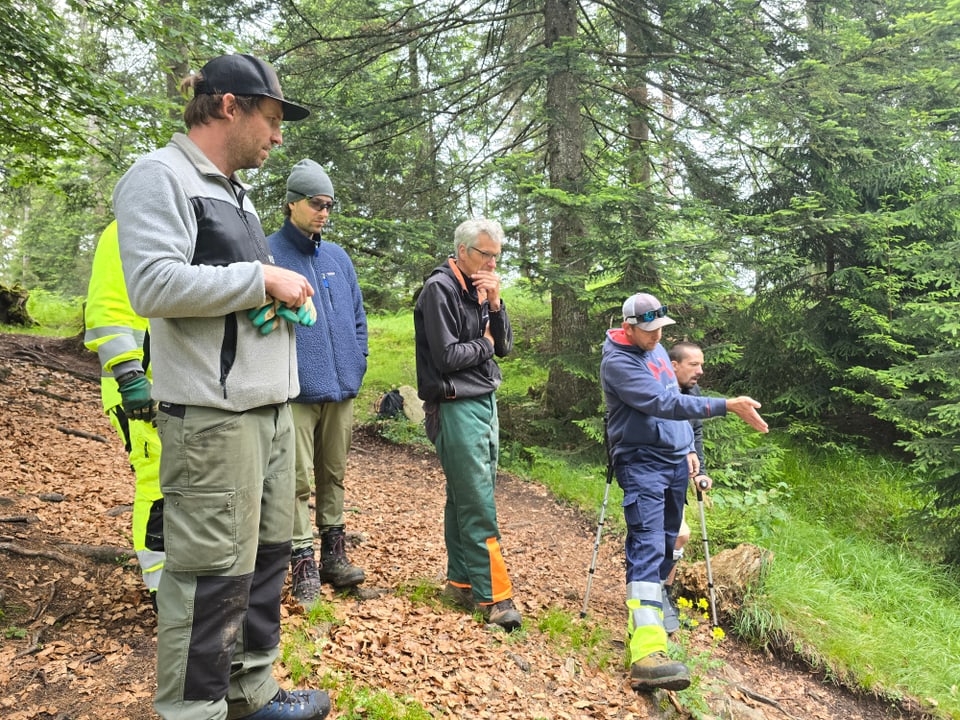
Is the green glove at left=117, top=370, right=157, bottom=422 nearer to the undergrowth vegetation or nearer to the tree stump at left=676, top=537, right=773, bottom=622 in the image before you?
the undergrowth vegetation

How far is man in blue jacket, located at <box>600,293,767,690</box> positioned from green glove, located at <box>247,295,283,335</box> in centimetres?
247

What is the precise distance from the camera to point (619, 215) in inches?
301

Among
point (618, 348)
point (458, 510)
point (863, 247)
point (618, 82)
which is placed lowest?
point (458, 510)

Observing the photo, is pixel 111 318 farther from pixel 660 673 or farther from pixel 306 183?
pixel 660 673

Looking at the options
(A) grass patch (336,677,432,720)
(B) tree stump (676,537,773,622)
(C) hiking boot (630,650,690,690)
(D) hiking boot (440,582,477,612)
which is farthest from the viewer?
(B) tree stump (676,537,773,622)

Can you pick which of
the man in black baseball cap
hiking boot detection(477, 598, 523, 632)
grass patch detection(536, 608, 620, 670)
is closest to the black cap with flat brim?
the man in black baseball cap

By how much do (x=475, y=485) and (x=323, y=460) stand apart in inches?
38.5

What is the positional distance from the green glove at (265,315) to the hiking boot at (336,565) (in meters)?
2.21

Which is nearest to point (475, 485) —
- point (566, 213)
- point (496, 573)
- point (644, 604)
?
point (496, 573)

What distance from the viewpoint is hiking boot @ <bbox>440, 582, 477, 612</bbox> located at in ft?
13.6

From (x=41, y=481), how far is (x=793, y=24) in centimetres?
1085

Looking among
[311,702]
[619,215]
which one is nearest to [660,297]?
[619,215]

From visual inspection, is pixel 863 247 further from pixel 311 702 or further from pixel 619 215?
pixel 311 702

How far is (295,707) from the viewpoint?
248 cm
